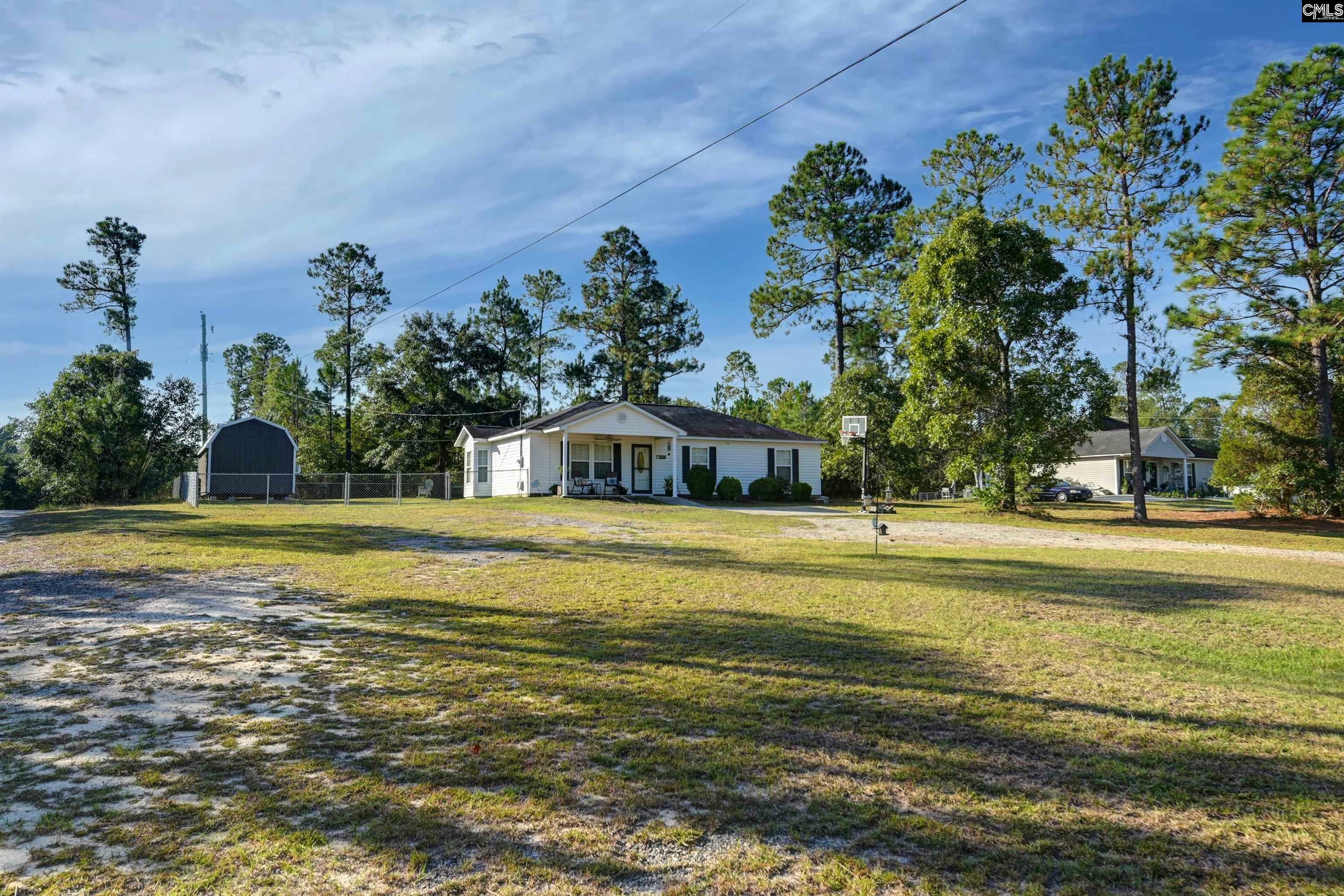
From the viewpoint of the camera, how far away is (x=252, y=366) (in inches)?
2704

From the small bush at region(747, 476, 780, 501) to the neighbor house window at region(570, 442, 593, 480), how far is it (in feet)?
21.8

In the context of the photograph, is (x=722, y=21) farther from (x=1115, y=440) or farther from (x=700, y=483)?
(x=1115, y=440)

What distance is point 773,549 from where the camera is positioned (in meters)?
12.5

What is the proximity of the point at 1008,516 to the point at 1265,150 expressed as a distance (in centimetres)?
1157

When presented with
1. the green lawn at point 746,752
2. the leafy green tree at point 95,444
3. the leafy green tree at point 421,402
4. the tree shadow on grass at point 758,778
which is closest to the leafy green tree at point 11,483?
the leafy green tree at point 95,444

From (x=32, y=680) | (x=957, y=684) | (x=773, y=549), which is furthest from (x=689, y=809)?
(x=773, y=549)

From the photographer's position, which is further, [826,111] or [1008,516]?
[1008,516]

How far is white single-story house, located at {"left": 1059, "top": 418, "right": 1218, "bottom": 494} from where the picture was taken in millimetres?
40062

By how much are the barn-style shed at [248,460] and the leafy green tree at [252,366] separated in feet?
120

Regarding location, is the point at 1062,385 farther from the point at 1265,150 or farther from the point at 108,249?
the point at 108,249

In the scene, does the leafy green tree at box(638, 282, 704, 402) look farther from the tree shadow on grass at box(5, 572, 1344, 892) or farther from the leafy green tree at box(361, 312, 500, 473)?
the tree shadow on grass at box(5, 572, 1344, 892)

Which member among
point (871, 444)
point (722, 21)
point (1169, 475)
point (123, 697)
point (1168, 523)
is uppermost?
point (722, 21)

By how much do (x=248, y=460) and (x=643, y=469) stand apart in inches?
681

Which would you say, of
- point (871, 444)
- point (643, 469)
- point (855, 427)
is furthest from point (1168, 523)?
point (643, 469)
